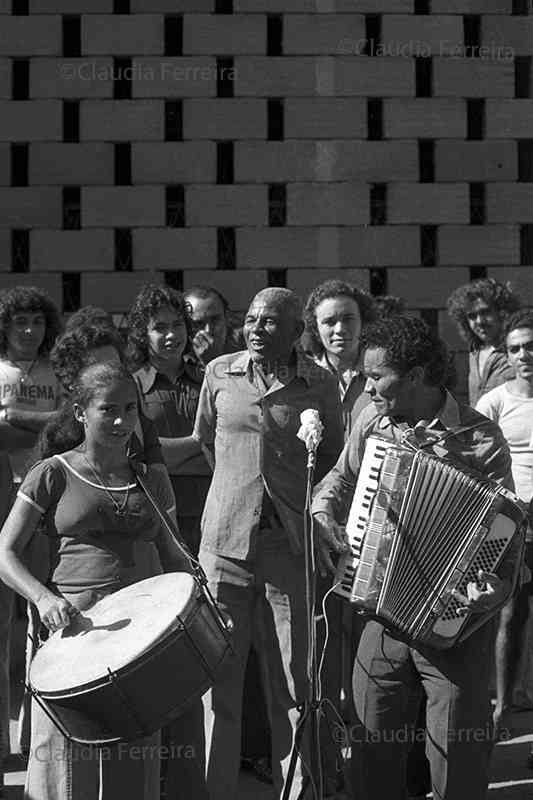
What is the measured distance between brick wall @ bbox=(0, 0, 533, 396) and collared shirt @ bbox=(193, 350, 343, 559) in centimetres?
269

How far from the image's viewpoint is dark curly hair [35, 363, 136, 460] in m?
4.18

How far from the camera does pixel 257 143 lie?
7.63m

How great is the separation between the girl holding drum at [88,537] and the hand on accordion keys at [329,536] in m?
0.53

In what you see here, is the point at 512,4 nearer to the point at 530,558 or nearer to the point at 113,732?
the point at 530,558

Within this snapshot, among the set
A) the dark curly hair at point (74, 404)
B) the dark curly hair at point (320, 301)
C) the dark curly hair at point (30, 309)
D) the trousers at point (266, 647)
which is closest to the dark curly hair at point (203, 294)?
the dark curly hair at point (320, 301)

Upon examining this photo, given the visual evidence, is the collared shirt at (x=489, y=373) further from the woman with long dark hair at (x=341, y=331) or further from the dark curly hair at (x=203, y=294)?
the dark curly hair at (x=203, y=294)

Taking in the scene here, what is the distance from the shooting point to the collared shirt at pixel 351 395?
5.21 m

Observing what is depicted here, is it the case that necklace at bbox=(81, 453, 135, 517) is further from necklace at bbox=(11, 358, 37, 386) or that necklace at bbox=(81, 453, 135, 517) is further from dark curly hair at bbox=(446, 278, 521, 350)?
dark curly hair at bbox=(446, 278, 521, 350)

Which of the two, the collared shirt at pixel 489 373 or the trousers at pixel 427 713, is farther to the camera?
the collared shirt at pixel 489 373

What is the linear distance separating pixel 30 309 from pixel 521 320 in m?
2.18

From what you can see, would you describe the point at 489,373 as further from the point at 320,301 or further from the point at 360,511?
the point at 360,511

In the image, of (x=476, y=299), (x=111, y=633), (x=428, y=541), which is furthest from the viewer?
(x=476, y=299)

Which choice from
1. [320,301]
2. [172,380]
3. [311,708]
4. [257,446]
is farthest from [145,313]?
[311,708]

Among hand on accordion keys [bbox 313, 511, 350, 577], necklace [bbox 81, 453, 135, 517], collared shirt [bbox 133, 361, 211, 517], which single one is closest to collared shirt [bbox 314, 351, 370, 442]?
collared shirt [bbox 133, 361, 211, 517]
